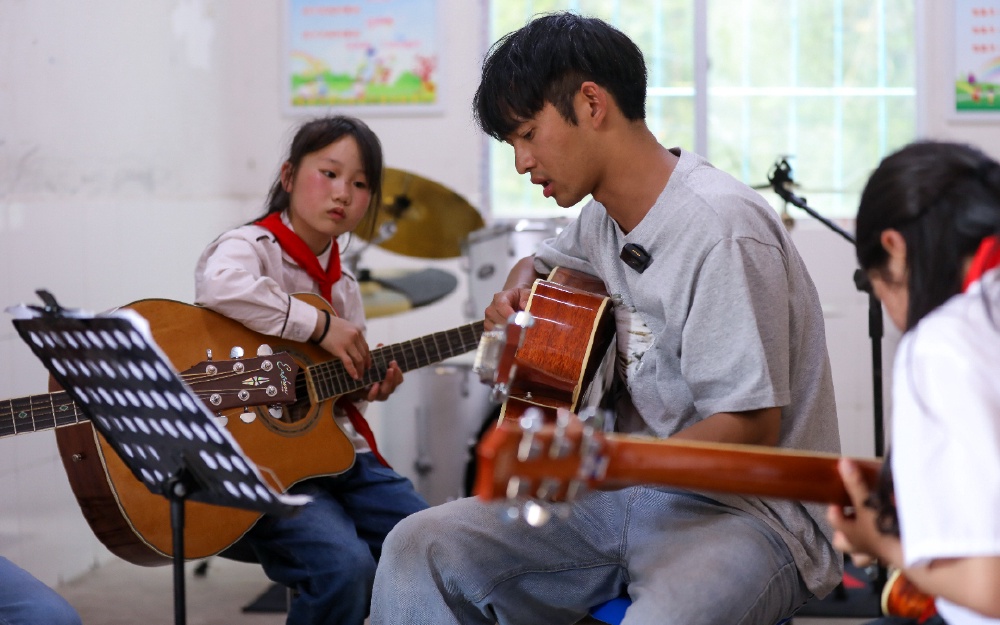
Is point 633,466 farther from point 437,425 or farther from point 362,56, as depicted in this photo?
point 362,56

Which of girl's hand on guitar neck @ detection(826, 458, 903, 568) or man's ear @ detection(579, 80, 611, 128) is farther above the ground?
man's ear @ detection(579, 80, 611, 128)

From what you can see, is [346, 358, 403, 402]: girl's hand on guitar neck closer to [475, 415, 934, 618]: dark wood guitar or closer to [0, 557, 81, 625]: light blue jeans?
[0, 557, 81, 625]: light blue jeans

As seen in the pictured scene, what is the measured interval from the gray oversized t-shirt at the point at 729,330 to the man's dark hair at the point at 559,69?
7.4 inches

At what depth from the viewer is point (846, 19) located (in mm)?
4445

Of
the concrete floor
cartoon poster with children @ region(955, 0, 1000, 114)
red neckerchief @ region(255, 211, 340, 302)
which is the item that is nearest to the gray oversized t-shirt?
red neckerchief @ region(255, 211, 340, 302)

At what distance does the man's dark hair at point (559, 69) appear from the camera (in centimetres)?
185

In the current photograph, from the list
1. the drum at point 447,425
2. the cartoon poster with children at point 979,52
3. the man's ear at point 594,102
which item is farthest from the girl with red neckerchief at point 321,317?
the cartoon poster with children at point 979,52

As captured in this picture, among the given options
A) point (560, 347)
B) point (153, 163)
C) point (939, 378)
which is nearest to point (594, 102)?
point (560, 347)

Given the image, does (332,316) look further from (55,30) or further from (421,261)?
(421,261)

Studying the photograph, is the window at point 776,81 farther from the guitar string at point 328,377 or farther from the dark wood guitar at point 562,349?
the dark wood guitar at point 562,349

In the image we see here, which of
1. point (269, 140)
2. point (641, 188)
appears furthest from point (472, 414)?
point (641, 188)

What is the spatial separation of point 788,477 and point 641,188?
744 millimetres

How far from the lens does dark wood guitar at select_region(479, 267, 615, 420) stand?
76.6 inches

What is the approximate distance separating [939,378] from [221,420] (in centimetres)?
152
